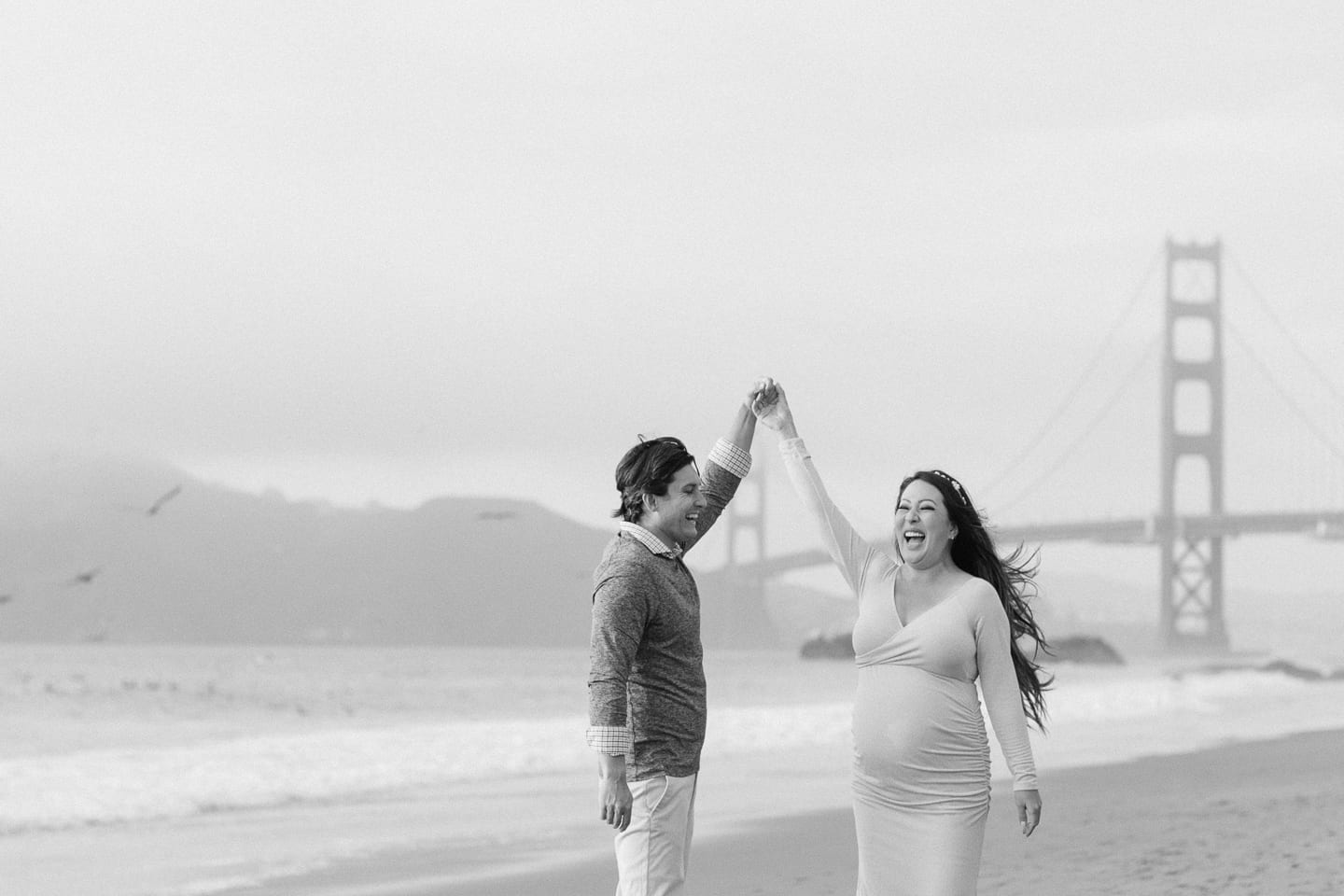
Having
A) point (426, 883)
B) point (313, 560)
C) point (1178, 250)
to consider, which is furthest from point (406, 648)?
point (426, 883)

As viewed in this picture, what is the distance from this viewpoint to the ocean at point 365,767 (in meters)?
7.01

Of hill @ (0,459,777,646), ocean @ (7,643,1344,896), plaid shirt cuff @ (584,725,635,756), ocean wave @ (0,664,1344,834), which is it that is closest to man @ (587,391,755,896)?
plaid shirt cuff @ (584,725,635,756)

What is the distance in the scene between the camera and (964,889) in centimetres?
298

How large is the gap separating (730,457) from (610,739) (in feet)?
2.21

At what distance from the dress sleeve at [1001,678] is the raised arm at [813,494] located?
0.23 m

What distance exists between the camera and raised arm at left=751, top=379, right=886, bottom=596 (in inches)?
126

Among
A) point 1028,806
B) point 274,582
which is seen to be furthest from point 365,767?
point 274,582

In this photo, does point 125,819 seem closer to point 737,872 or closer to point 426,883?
point 426,883

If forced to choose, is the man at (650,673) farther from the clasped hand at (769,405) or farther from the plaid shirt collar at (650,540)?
the clasped hand at (769,405)

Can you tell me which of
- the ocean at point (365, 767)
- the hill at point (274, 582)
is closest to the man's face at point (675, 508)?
the ocean at point (365, 767)

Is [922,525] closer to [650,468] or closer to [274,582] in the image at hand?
[650,468]

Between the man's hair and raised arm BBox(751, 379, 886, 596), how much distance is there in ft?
1.15

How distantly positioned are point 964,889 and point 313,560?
84.3m

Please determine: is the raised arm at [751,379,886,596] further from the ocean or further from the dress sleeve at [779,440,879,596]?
the ocean
